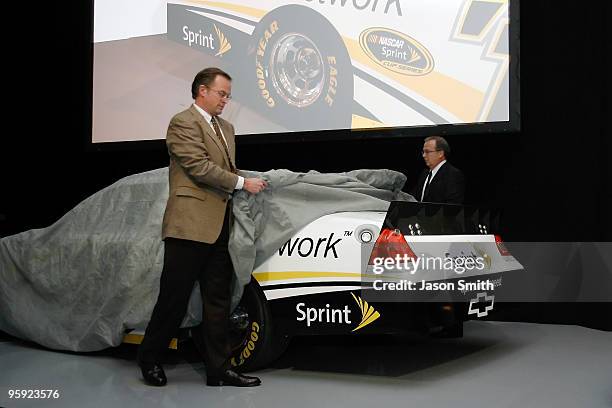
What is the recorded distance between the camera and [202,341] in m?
3.62

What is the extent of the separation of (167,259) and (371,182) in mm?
1292

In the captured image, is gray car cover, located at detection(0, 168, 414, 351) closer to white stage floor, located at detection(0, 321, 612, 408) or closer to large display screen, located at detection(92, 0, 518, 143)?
white stage floor, located at detection(0, 321, 612, 408)

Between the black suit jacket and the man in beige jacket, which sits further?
the black suit jacket

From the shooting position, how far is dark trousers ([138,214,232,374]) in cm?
317

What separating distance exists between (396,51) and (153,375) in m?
3.29

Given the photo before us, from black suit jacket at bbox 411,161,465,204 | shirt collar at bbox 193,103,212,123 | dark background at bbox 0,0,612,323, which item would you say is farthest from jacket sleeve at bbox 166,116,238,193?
dark background at bbox 0,0,612,323

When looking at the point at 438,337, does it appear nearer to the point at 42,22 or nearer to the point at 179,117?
the point at 179,117

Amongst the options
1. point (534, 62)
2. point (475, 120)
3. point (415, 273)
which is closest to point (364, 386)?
point (415, 273)

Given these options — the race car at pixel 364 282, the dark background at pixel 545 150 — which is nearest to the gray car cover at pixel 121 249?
→ the race car at pixel 364 282

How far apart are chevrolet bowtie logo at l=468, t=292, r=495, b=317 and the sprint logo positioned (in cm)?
57

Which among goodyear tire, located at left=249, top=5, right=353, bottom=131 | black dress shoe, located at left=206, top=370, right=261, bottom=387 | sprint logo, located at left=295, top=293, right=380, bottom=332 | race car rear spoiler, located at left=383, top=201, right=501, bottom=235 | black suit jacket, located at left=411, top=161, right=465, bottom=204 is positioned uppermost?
goodyear tire, located at left=249, top=5, right=353, bottom=131

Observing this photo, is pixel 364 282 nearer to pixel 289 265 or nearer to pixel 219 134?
pixel 289 265

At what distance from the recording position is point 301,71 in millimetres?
5852

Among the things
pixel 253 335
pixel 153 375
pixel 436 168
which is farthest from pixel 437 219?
pixel 153 375
